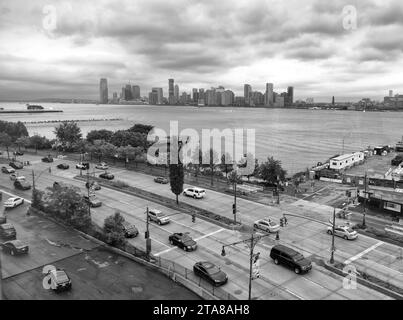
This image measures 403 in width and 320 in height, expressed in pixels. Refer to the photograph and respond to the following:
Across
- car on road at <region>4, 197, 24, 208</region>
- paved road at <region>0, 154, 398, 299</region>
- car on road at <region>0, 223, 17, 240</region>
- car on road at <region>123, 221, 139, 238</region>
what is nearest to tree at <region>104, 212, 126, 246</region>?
car on road at <region>123, 221, 139, 238</region>

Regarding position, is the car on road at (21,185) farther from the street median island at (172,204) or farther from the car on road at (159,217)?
the car on road at (159,217)

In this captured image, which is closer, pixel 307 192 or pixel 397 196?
pixel 397 196

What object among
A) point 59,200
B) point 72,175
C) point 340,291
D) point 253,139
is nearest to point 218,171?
point 72,175

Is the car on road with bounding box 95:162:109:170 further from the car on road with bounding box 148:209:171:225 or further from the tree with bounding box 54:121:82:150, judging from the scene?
the tree with bounding box 54:121:82:150

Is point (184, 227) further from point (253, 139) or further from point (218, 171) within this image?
point (253, 139)

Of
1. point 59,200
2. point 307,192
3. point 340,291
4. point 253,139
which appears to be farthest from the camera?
point 253,139
